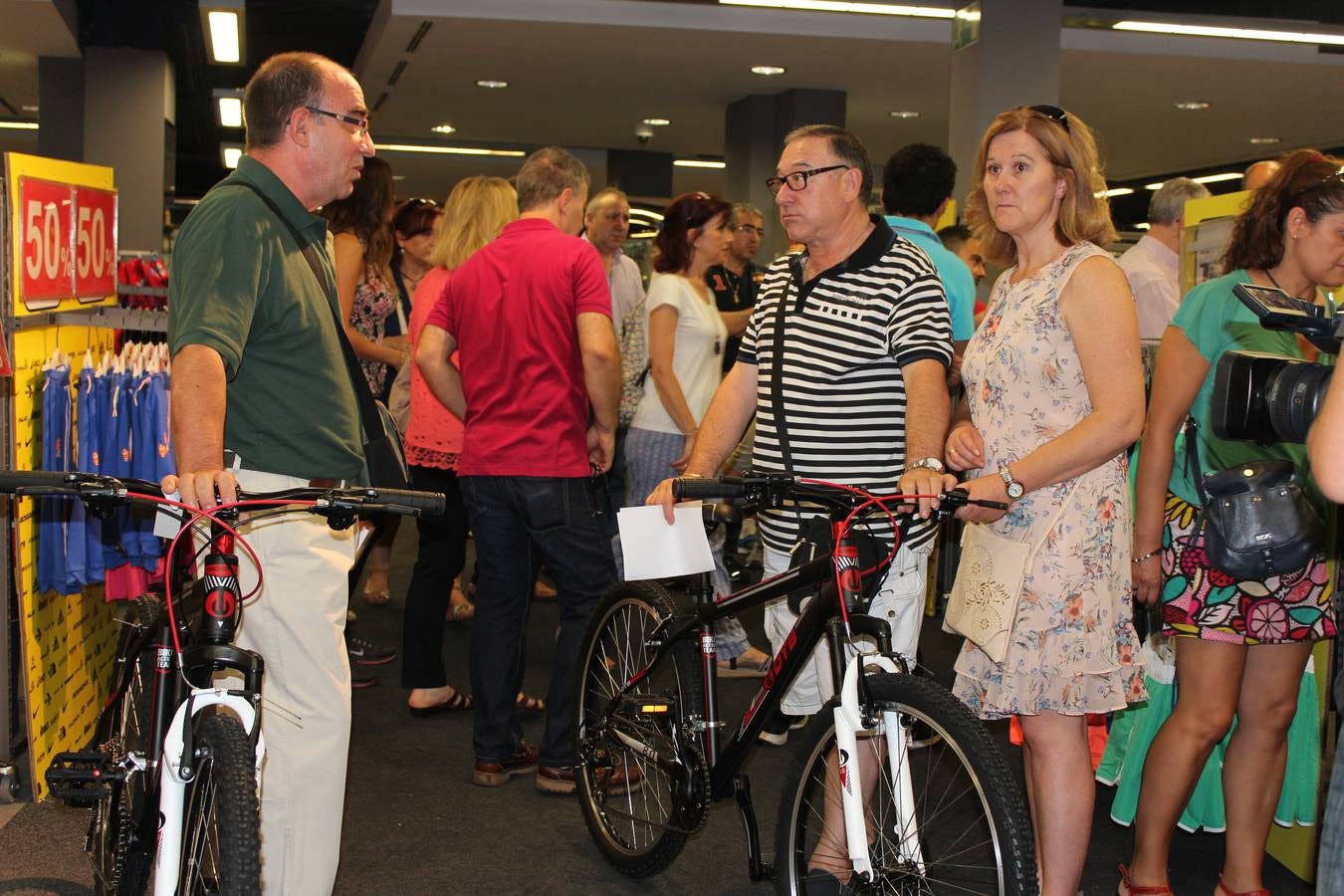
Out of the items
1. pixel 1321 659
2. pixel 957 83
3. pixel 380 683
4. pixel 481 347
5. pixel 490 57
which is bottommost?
pixel 380 683

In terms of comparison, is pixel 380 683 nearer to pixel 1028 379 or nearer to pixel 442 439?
pixel 442 439

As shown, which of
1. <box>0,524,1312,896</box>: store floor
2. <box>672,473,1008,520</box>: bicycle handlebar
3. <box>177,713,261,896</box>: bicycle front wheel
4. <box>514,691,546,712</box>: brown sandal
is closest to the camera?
<box>177,713,261,896</box>: bicycle front wheel

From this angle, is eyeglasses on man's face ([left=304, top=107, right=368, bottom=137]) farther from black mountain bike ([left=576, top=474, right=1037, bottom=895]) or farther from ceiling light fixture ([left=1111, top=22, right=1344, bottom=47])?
ceiling light fixture ([left=1111, top=22, right=1344, bottom=47])

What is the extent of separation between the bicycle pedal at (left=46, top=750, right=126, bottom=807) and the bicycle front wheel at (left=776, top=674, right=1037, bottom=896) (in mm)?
1169

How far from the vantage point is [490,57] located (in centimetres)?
967

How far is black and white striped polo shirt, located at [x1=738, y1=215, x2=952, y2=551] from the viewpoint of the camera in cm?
271

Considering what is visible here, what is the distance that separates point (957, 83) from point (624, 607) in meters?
5.18

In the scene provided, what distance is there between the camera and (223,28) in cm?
974

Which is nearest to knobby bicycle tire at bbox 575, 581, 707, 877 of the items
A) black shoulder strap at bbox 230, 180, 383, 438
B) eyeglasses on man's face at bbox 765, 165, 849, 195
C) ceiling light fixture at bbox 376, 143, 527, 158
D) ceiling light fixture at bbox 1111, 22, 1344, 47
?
black shoulder strap at bbox 230, 180, 383, 438

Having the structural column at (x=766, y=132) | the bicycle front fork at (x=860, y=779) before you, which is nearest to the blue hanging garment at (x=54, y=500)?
the bicycle front fork at (x=860, y=779)

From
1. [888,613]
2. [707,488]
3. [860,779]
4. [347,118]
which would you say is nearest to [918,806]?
[860,779]

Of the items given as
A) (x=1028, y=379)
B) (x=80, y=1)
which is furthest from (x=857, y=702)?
(x=80, y=1)

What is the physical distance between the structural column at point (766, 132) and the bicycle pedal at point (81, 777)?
920 centimetres

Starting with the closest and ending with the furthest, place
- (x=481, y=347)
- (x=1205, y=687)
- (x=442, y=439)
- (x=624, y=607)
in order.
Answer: (x=1205, y=687), (x=624, y=607), (x=481, y=347), (x=442, y=439)
